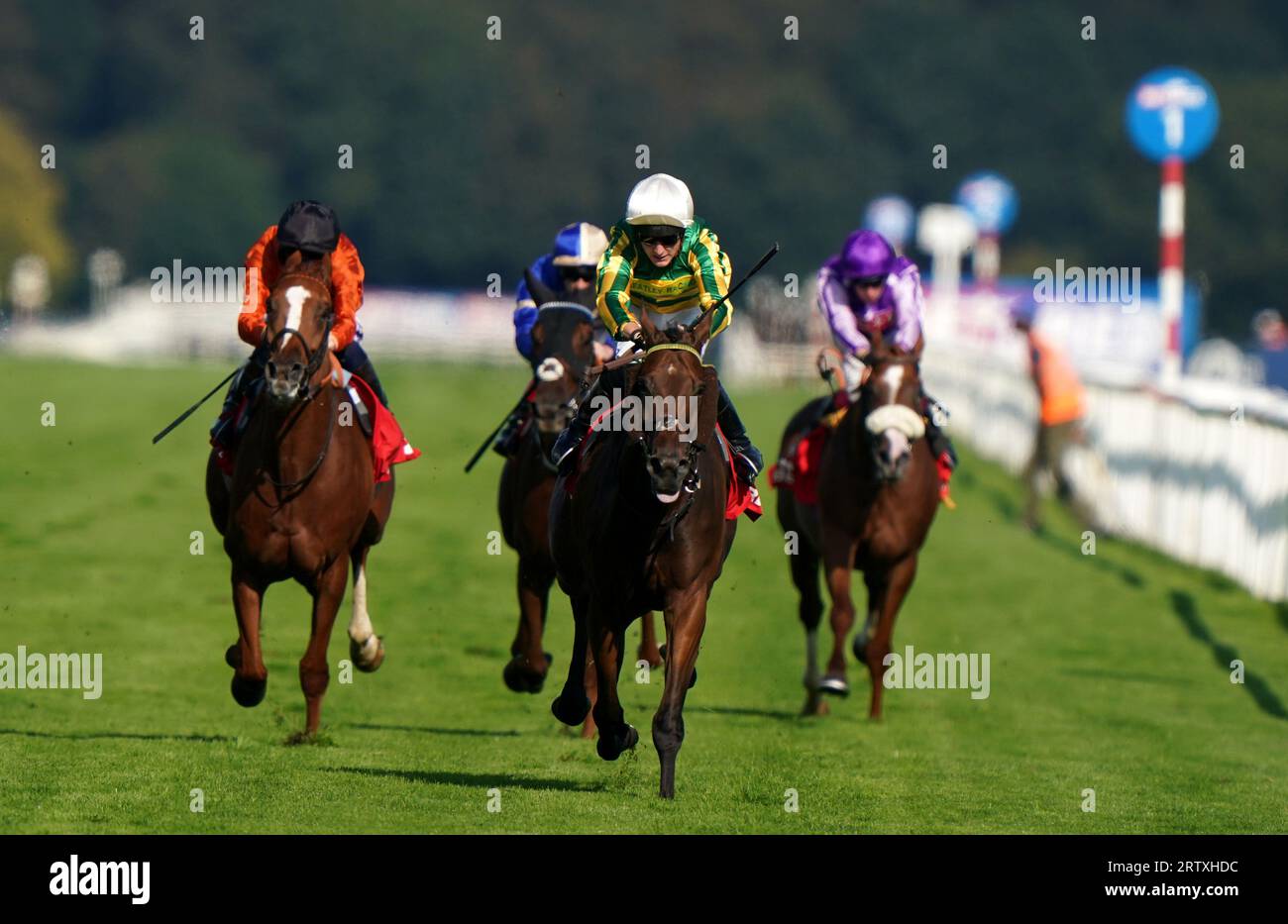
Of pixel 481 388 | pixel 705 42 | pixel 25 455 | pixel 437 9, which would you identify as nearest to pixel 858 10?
pixel 705 42

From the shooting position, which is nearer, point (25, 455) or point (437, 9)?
point (25, 455)

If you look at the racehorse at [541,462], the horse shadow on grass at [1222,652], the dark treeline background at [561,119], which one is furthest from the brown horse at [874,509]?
the dark treeline background at [561,119]

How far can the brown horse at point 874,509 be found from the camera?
12.2 metres

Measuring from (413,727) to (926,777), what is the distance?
2.57 meters

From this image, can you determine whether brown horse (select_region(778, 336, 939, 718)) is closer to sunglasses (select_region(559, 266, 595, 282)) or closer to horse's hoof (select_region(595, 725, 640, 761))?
sunglasses (select_region(559, 266, 595, 282))

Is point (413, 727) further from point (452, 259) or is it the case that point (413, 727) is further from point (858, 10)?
point (858, 10)

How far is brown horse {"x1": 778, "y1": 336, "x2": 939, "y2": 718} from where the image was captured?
480 inches

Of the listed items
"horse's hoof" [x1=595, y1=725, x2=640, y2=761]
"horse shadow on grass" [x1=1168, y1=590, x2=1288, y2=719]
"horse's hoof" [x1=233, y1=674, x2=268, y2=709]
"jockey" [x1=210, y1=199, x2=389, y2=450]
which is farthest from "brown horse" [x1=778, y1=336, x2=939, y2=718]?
"horse's hoof" [x1=233, y1=674, x2=268, y2=709]

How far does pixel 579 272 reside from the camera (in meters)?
12.1

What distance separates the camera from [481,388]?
49750 mm

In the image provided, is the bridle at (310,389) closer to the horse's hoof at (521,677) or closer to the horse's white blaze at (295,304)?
the horse's white blaze at (295,304)

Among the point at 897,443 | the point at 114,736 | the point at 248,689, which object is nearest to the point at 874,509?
the point at 897,443

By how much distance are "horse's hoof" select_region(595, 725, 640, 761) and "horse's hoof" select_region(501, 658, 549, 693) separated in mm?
2177

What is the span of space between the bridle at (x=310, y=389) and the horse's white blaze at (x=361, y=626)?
56.2 inches
